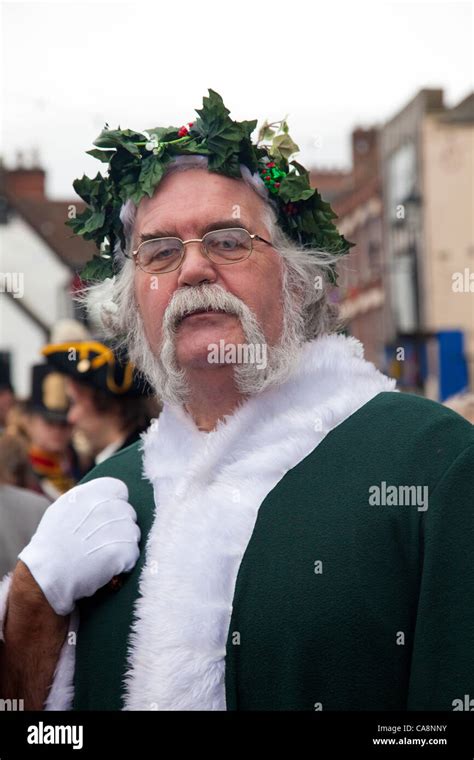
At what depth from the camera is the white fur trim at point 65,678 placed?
2.29 metres

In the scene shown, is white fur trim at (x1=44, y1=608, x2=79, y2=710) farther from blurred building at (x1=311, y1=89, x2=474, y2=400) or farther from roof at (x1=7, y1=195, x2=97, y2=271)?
roof at (x1=7, y1=195, x2=97, y2=271)

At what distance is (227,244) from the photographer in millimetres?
2271

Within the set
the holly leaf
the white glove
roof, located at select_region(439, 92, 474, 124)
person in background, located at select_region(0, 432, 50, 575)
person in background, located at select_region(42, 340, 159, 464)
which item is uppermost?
roof, located at select_region(439, 92, 474, 124)

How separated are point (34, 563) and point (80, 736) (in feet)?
1.18

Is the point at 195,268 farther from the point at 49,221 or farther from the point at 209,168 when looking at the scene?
the point at 49,221

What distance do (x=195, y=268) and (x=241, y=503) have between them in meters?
0.50

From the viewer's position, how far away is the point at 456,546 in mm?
1924

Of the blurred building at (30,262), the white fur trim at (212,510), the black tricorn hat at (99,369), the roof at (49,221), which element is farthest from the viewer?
the roof at (49,221)

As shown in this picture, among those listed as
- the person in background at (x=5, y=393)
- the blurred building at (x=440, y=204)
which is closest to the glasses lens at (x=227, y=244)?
the person in background at (x=5, y=393)

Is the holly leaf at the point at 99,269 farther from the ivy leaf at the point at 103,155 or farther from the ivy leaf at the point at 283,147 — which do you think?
the ivy leaf at the point at 283,147

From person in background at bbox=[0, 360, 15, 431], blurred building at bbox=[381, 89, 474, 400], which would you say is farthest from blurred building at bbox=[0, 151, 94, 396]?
person in background at bbox=[0, 360, 15, 431]

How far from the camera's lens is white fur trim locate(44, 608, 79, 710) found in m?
2.29

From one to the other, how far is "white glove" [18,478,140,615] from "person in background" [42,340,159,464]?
2012 mm

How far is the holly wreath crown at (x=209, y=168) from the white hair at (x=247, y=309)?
0.08ft
